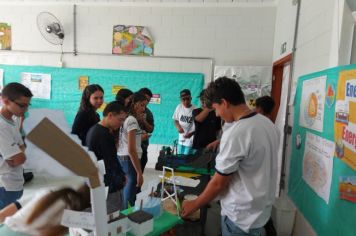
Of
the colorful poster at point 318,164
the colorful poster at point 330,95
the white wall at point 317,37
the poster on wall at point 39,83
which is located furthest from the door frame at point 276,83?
the poster on wall at point 39,83

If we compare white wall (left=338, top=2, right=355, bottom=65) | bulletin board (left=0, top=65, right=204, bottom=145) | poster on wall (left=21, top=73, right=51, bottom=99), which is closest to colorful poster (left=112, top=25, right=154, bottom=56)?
bulletin board (left=0, top=65, right=204, bottom=145)

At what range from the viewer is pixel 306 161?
6.44 ft

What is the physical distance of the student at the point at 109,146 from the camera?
163 cm

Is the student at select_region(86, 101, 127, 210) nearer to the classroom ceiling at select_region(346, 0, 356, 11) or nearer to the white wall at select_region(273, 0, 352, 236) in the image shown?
the white wall at select_region(273, 0, 352, 236)

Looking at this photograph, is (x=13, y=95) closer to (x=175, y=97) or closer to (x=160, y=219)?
(x=160, y=219)

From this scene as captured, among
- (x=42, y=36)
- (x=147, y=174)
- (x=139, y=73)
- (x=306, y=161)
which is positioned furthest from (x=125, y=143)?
(x=42, y=36)

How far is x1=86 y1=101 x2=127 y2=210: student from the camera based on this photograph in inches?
64.1

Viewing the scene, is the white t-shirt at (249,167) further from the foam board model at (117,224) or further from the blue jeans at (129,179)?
the blue jeans at (129,179)

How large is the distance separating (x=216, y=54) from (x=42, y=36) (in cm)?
A: 303

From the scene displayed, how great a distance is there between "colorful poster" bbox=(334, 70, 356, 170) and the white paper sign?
1.22 metres

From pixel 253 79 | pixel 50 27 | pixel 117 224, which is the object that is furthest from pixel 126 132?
pixel 50 27

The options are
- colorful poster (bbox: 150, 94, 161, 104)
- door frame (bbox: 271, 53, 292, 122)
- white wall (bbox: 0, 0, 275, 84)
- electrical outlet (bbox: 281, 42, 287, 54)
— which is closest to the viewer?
electrical outlet (bbox: 281, 42, 287, 54)

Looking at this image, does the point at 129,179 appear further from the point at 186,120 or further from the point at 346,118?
the point at 346,118

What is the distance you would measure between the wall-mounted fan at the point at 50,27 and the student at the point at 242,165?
12.8 ft
